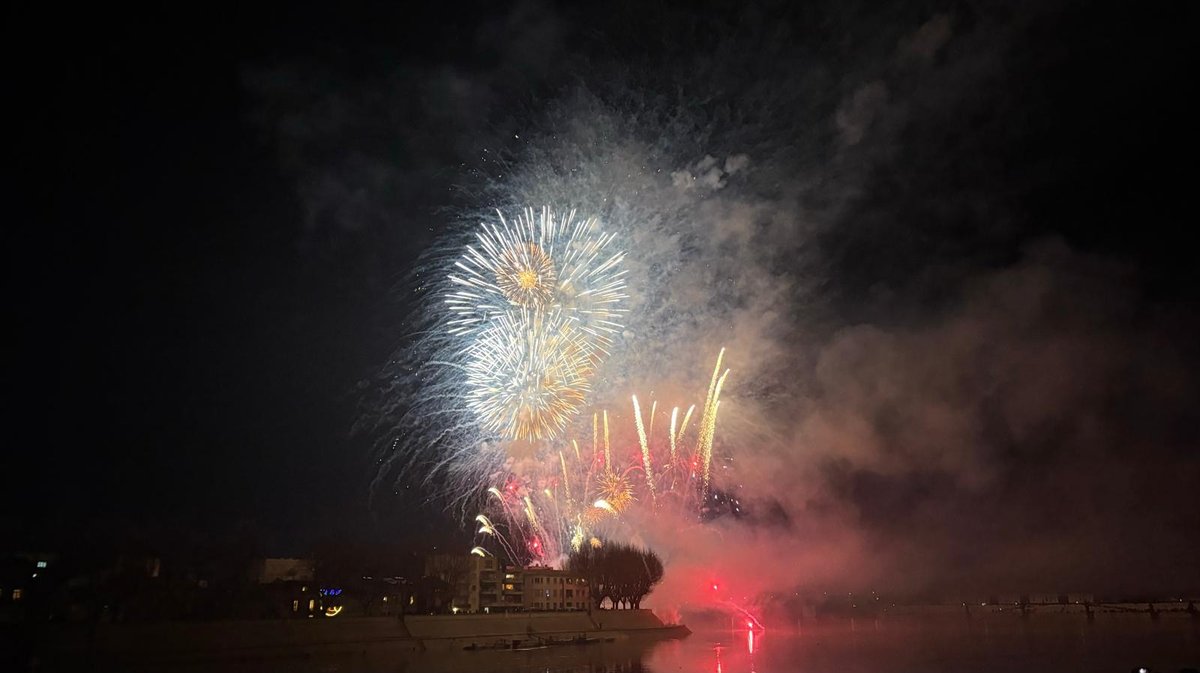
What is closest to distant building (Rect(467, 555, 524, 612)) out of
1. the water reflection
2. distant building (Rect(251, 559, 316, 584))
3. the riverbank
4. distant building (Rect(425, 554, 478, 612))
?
distant building (Rect(425, 554, 478, 612))

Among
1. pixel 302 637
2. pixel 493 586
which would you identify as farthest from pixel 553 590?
pixel 302 637

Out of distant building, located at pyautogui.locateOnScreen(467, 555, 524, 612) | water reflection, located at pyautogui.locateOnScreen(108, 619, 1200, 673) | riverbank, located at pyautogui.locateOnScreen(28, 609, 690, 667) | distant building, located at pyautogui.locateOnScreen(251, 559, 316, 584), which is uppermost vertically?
distant building, located at pyautogui.locateOnScreen(251, 559, 316, 584)

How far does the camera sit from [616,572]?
78375 millimetres

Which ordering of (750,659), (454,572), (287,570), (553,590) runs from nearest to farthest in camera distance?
(750,659) → (287,570) → (454,572) → (553,590)

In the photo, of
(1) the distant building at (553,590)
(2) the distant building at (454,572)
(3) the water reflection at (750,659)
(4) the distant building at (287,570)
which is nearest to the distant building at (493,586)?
(2) the distant building at (454,572)

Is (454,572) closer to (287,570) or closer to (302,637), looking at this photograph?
(287,570)

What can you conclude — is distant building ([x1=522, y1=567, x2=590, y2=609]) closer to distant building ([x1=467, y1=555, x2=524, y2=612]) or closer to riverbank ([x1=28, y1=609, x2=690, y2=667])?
distant building ([x1=467, y1=555, x2=524, y2=612])

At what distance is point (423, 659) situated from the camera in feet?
147

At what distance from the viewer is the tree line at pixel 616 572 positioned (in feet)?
257

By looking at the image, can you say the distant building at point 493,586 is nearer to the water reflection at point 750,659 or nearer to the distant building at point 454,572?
the distant building at point 454,572

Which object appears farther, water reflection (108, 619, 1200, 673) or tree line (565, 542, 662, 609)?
tree line (565, 542, 662, 609)

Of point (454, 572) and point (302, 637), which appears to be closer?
point (302, 637)

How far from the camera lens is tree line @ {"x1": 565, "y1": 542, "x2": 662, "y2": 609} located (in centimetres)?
7838

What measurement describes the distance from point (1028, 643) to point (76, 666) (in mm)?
67776
